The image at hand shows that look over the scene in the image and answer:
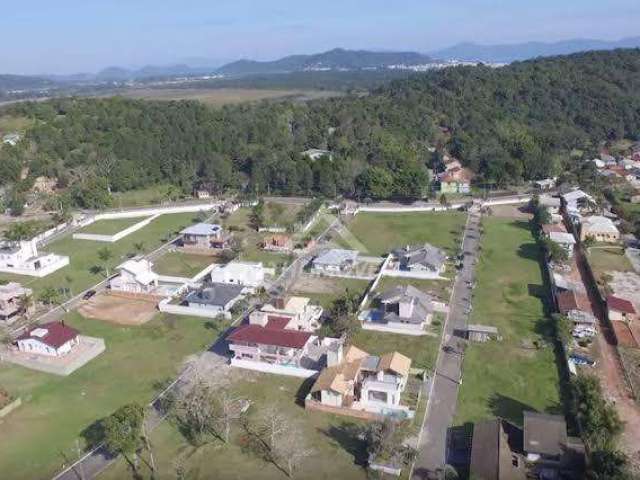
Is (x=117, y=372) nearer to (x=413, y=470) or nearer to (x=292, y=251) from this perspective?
(x=413, y=470)

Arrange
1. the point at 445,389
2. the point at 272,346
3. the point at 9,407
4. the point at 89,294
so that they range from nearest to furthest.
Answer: the point at 9,407 < the point at 445,389 < the point at 272,346 < the point at 89,294

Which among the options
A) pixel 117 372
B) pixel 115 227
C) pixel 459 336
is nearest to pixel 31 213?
pixel 115 227

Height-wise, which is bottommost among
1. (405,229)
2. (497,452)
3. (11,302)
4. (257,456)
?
(405,229)

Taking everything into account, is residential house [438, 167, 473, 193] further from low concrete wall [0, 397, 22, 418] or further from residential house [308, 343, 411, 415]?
low concrete wall [0, 397, 22, 418]

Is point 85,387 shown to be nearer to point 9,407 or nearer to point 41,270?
point 9,407

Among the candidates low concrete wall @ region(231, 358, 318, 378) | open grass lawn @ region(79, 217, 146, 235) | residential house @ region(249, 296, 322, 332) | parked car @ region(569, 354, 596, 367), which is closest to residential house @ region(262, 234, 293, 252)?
residential house @ region(249, 296, 322, 332)

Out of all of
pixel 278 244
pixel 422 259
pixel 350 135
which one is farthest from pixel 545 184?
pixel 278 244
